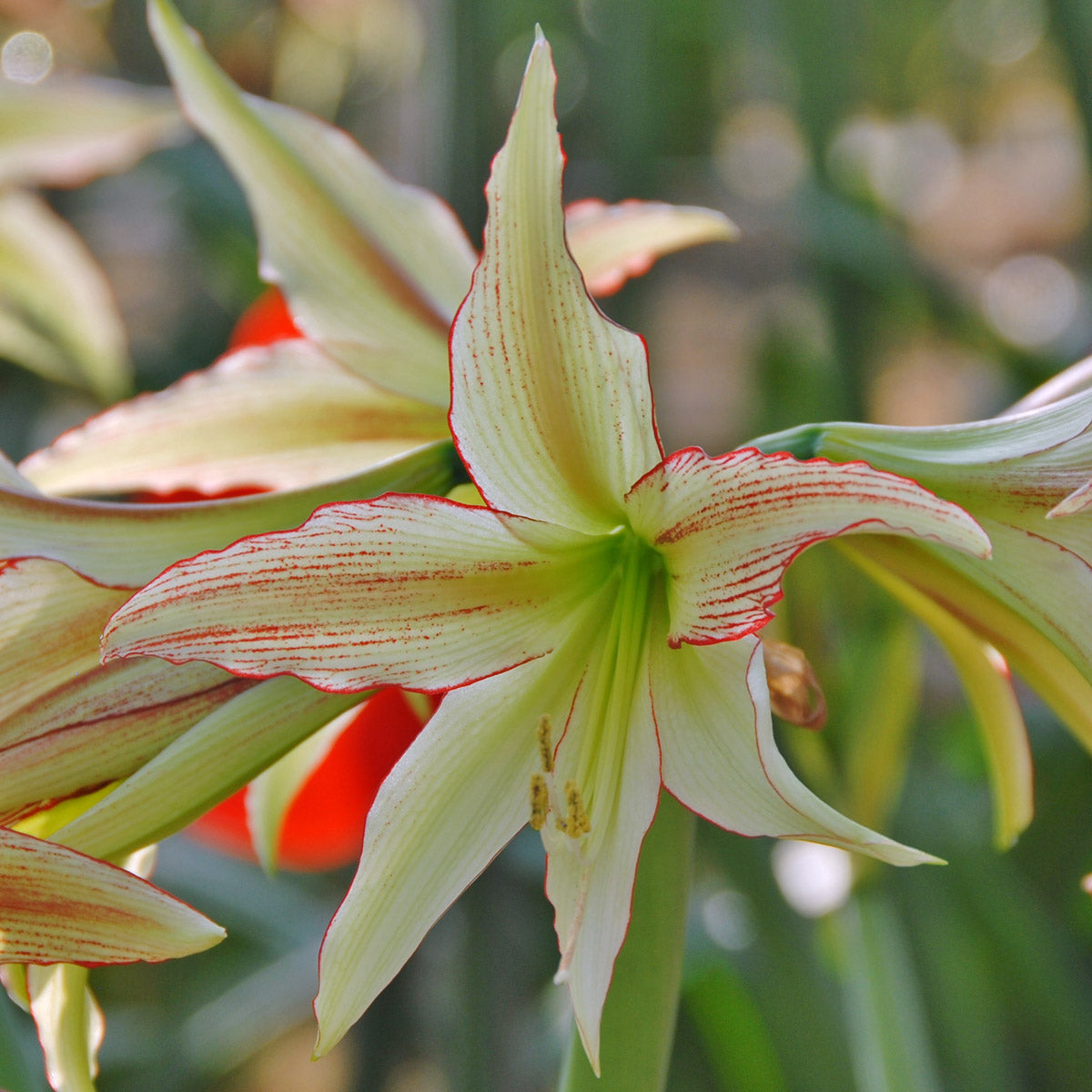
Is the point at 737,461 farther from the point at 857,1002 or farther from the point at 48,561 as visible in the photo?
the point at 857,1002

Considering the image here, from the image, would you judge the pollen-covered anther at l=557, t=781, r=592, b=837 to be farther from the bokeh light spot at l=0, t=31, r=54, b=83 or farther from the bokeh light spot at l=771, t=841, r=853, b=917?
the bokeh light spot at l=0, t=31, r=54, b=83

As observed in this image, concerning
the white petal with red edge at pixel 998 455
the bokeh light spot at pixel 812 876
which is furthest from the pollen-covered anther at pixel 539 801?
the bokeh light spot at pixel 812 876

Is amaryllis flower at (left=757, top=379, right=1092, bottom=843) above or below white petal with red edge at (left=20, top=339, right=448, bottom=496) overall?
below

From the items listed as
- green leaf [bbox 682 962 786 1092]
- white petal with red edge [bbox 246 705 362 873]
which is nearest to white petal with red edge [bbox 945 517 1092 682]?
white petal with red edge [bbox 246 705 362 873]

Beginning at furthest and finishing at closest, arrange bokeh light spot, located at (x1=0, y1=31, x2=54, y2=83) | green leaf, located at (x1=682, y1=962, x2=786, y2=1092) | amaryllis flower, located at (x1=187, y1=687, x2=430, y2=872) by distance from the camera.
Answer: bokeh light spot, located at (x1=0, y1=31, x2=54, y2=83) < green leaf, located at (x1=682, y1=962, x2=786, y2=1092) < amaryllis flower, located at (x1=187, y1=687, x2=430, y2=872)

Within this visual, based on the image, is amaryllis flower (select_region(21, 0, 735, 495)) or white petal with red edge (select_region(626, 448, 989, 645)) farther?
amaryllis flower (select_region(21, 0, 735, 495))

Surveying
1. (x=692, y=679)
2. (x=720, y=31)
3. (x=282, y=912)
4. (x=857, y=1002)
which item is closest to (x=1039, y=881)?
(x=857, y=1002)

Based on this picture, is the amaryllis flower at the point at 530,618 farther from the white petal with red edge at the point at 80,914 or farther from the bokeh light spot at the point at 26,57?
the bokeh light spot at the point at 26,57

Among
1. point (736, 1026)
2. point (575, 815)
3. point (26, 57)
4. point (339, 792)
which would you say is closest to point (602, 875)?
point (575, 815)
